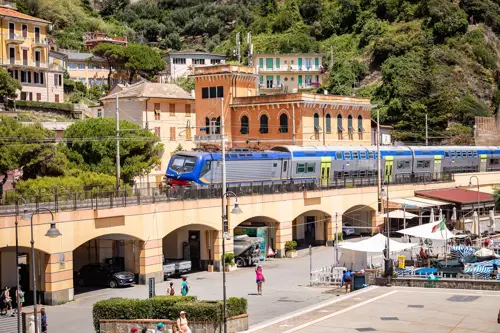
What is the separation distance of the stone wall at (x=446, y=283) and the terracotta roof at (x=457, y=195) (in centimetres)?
2441

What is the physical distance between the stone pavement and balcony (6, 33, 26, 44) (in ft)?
183

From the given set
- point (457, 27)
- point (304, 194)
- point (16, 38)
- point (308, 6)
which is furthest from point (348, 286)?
point (308, 6)

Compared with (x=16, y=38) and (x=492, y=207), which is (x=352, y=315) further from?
(x=16, y=38)

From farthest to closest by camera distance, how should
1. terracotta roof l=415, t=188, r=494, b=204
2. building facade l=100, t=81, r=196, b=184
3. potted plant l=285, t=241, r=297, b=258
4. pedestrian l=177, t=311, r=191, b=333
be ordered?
building facade l=100, t=81, r=196, b=184 < terracotta roof l=415, t=188, r=494, b=204 < potted plant l=285, t=241, r=297, b=258 < pedestrian l=177, t=311, r=191, b=333

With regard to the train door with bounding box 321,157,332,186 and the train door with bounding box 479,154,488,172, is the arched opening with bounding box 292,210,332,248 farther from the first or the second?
the train door with bounding box 479,154,488,172

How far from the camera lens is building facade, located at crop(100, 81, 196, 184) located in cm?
7250

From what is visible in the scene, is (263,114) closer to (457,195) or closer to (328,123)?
(328,123)

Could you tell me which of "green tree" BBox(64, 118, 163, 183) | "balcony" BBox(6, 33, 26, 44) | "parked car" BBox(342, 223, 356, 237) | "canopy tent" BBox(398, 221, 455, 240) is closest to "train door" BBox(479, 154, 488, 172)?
"parked car" BBox(342, 223, 356, 237)

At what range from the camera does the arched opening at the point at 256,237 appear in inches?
1807

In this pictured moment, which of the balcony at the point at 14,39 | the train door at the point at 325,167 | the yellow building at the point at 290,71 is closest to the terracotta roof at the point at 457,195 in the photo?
the train door at the point at 325,167

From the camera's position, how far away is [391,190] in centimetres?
6009

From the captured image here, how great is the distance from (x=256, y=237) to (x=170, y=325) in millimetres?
19858

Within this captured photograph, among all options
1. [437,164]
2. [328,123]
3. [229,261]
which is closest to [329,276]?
[229,261]

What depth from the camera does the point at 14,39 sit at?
80.2 metres
